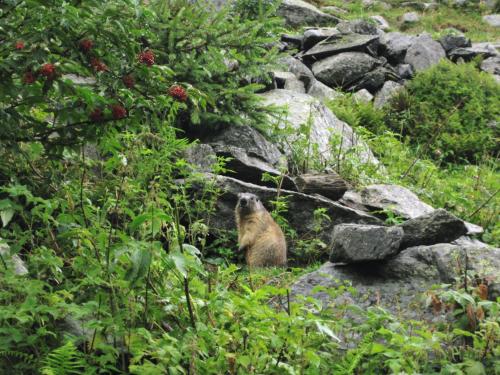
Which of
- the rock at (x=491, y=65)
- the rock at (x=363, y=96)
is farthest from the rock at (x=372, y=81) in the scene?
the rock at (x=491, y=65)

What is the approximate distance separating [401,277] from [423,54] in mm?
14727

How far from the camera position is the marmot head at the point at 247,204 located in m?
8.53

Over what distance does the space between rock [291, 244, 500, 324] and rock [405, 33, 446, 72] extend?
45.4 feet

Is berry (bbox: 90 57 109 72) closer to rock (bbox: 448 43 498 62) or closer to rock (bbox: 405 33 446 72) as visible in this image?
rock (bbox: 405 33 446 72)

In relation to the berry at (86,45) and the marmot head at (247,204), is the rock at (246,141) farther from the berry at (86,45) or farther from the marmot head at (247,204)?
the berry at (86,45)

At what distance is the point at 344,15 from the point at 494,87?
39.2 feet

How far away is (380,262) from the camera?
257 inches

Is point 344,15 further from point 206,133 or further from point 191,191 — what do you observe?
point 191,191

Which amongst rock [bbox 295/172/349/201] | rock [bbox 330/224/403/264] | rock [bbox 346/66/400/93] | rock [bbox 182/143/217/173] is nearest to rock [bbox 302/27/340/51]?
rock [bbox 346/66/400/93]

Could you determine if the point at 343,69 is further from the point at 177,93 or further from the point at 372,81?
the point at 177,93

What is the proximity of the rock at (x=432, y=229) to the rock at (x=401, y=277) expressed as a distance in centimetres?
36

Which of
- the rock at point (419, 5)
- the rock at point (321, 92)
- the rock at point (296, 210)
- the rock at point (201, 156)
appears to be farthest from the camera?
the rock at point (419, 5)

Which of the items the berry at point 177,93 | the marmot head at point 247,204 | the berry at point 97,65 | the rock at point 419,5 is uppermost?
the berry at point 97,65

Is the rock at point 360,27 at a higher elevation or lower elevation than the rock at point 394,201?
lower
